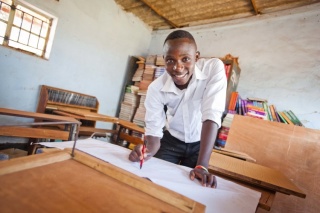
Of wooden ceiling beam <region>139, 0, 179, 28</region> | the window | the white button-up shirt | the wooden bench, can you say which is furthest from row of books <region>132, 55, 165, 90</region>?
the white button-up shirt

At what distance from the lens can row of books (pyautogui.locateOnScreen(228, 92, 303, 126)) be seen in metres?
2.67

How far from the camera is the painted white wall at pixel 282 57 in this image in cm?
272

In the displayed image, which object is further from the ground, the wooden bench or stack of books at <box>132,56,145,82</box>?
stack of books at <box>132,56,145,82</box>

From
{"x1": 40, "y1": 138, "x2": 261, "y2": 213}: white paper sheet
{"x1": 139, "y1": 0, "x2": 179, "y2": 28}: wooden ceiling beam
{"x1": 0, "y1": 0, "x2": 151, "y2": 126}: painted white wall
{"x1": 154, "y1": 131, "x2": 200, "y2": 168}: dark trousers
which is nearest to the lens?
{"x1": 40, "y1": 138, "x2": 261, "y2": 213}: white paper sheet

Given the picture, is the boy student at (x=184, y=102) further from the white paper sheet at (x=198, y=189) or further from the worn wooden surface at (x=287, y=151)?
the worn wooden surface at (x=287, y=151)

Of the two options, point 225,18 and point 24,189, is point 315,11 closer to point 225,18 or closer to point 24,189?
point 225,18

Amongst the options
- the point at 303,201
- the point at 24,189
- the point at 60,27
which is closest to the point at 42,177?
the point at 24,189

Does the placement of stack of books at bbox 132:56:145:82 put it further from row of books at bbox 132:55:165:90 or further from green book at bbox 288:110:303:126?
green book at bbox 288:110:303:126

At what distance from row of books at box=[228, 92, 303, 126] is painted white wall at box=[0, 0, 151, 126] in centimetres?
271

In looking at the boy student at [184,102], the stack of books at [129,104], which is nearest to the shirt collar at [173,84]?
the boy student at [184,102]

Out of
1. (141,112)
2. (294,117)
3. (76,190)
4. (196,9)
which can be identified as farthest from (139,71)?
(76,190)

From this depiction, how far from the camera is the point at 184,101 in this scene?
4.32ft

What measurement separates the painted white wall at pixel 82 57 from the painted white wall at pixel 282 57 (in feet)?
7.40

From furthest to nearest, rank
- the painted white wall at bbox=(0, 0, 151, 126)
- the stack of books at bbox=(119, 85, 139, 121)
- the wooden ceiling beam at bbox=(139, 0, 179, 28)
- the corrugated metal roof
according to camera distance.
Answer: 1. the stack of books at bbox=(119, 85, 139, 121)
2. the wooden ceiling beam at bbox=(139, 0, 179, 28)
3. the corrugated metal roof
4. the painted white wall at bbox=(0, 0, 151, 126)
